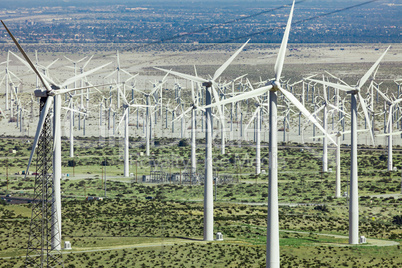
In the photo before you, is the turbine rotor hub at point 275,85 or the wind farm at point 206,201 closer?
the turbine rotor hub at point 275,85

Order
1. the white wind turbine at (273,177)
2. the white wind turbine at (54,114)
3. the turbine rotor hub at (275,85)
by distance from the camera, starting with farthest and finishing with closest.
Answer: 1. the white wind turbine at (54,114)
2. the white wind turbine at (273,177)
3. the turbine rotor hub at (275,85)

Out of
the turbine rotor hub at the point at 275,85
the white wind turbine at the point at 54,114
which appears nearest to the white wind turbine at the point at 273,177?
the turbine rotor hub at the point at 275,85

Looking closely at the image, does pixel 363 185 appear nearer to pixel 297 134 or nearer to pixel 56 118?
pixel 56 118

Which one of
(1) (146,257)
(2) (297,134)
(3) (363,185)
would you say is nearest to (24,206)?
(1) (146,257)

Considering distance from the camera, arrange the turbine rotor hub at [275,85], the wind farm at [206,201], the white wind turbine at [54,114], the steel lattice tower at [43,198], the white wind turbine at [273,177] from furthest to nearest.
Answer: the wind farm at [206,201] < the white wind turbine at [54,114] < the white wind turbine at [273,177] < the turbine rotor hub at [275,85] < the steel lattice tower at [43,198]

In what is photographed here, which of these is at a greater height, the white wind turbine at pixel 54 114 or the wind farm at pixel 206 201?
the white wind turbine at pixel 54 114

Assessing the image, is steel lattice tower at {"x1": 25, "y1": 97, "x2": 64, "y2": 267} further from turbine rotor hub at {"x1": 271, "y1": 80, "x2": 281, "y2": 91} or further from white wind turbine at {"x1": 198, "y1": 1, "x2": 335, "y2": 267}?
turbine rotor hub at {"x1": 271, "y1": 80, "x2": 281, "y2": 91}

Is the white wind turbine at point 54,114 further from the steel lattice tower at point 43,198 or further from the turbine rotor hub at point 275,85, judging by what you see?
the turbine rotor hub at point 275,85

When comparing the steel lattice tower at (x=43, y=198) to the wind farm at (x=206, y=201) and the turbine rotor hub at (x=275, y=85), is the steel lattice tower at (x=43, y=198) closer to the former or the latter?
the wind farm at (x=206, y=201)

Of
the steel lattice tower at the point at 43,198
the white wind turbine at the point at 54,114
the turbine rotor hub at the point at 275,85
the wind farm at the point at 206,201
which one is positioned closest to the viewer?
the steel lattice tower at the point at 43,198

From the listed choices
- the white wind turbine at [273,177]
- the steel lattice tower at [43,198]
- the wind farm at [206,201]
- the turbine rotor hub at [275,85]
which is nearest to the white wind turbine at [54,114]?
the wind farm at [206,201]

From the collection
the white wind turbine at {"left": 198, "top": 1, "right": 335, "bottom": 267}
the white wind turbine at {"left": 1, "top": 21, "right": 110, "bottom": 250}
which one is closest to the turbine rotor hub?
the white wind turbine at {"left": 198, "top": 1, "right": 335, "bottom": 267}
